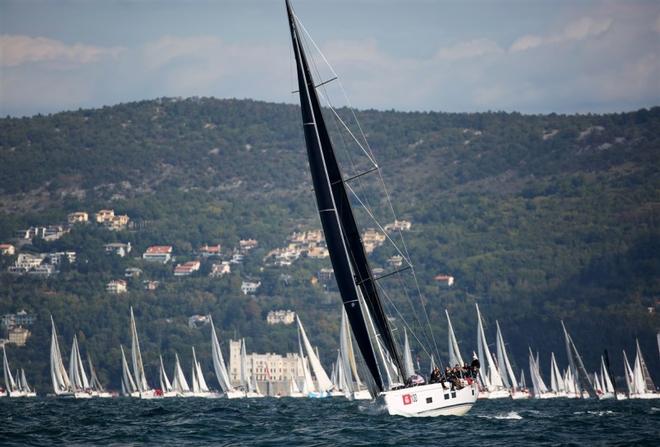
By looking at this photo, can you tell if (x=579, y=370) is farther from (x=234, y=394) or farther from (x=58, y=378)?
(x=58, y=378)

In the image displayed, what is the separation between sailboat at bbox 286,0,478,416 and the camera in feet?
145

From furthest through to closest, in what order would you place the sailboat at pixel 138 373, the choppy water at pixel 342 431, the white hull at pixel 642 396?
the sailboat at pixel 138 373, the white hull at pixel 642 396, the choppy water at pixel 342 431

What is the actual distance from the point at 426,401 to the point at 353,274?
4775 millimetres

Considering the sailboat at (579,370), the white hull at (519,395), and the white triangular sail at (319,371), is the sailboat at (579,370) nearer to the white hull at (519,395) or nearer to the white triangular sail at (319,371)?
the white hull at (519,395)

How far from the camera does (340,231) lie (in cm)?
4462

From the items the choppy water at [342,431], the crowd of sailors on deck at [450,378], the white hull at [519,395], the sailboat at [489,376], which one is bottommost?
the choppy water at [342,431]

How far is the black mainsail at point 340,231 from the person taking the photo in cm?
4444

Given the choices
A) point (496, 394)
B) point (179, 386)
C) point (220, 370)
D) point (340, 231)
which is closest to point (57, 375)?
point (220, 370)

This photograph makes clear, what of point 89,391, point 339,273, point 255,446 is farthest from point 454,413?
point 89,391

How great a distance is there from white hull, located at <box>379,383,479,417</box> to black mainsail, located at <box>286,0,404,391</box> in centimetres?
138

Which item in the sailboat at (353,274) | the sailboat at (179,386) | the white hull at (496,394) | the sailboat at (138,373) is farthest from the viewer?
the sailboat at (179,386)

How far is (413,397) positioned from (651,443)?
27.2 feet

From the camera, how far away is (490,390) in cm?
11762

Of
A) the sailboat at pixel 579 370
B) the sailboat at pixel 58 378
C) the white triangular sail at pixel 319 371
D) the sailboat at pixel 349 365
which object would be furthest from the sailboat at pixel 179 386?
the sailboat at pixel 349 365
